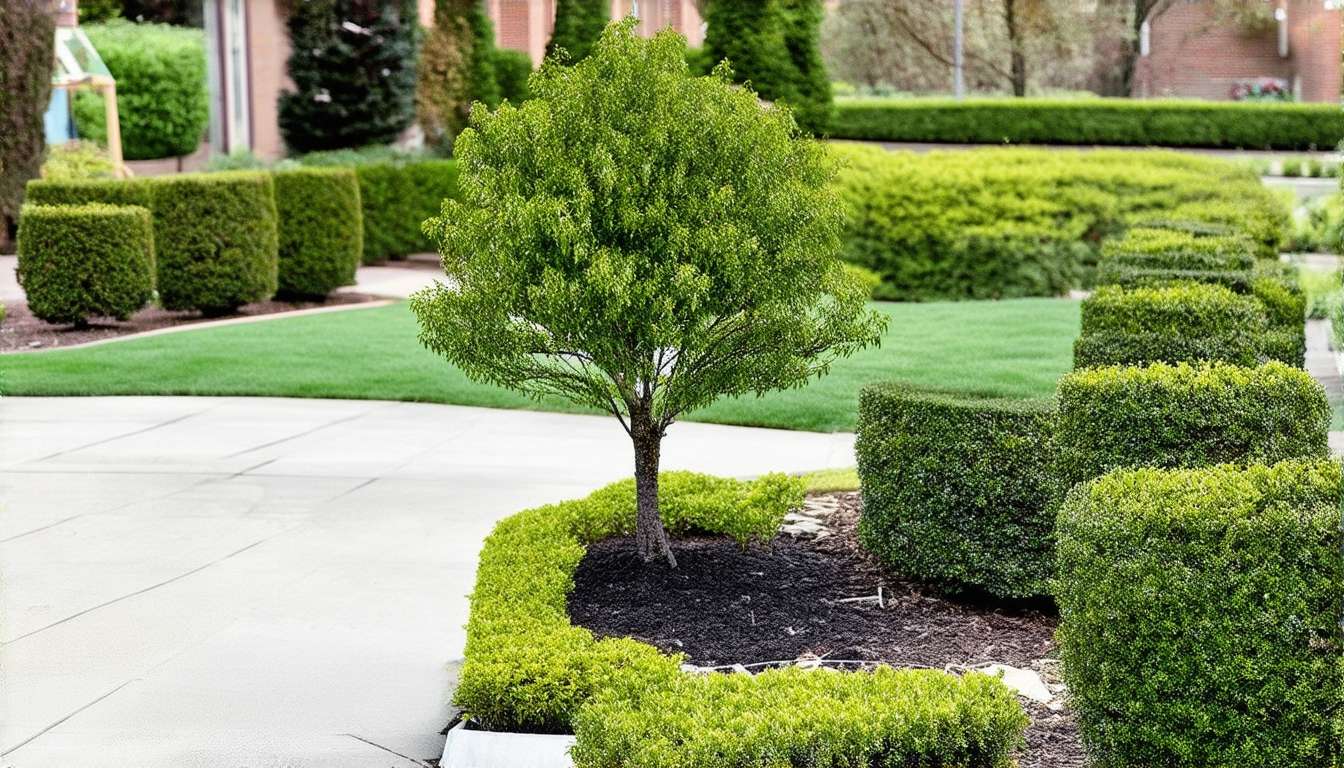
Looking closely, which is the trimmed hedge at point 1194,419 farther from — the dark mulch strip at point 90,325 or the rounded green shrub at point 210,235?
the rounded green shrub at point 210,235

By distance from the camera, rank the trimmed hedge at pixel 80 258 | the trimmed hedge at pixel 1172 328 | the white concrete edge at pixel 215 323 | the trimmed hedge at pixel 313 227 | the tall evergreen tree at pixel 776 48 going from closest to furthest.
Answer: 1. the trimmed hedge at pixel 1172 328
2. the white concrete edge at pixel 215 323
3. the trimmed hedge at pixel 80 258
4. the trimmed hedge at pixel 313 227
5. the tall evergreen tree at pixel 776 48

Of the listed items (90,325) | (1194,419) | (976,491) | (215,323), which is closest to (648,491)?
(976,491)

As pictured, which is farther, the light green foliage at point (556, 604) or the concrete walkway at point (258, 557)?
the concrete walkway at point (258, 557)

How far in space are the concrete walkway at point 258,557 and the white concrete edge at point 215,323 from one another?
7.61 feet

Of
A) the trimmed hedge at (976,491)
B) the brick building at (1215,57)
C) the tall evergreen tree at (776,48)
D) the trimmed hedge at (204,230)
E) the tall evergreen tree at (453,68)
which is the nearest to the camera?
the trimmed hedge at (976,491)

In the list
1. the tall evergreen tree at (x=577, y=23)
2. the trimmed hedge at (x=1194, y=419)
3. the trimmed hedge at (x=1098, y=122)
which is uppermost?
the tall evergreen tree at (x=577, y=23)

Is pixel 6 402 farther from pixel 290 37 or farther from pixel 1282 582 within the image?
pixel 290 37

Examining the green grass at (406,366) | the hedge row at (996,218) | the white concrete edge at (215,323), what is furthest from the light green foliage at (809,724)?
the hedge row at (996,218)

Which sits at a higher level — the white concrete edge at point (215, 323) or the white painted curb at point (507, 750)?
the white concrete edge at point (215, 323)

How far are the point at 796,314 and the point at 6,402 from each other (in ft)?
22.8

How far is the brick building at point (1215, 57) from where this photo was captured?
136ft

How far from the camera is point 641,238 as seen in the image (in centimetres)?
531

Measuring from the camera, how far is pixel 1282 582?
3.63 meters

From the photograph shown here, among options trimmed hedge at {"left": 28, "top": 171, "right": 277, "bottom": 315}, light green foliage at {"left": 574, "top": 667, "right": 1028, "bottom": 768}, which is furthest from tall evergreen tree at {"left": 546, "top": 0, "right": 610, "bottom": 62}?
light green foliage at {"left": 574, "top": 667, "right": 1028, "bottom": 768}
